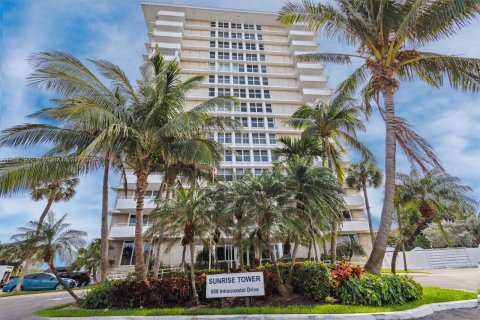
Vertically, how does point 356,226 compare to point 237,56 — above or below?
below

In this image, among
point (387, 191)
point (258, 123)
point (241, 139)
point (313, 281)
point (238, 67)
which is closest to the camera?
point (313, 281)

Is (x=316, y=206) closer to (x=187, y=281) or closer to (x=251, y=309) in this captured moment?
(x=251, y=309)

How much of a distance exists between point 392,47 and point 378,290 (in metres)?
9.81

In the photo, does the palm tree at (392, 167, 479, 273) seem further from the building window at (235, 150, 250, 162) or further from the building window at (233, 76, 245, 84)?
the building window at (233, 76, 245, 84)

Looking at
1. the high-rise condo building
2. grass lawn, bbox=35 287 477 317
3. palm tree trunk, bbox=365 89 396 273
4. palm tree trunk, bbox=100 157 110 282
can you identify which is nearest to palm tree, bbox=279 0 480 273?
palm tree trunk, bbox=365 89 396 273

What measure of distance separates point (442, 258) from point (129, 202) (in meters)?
33.3

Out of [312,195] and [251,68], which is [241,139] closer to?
[251,68]

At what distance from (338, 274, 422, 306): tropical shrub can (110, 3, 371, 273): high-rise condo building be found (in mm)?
20830

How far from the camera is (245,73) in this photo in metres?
42.4

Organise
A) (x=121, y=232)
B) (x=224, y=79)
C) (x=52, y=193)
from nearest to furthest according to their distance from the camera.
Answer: (x=52, y=193) → (x=121, y=232) → (x=224, y=79)

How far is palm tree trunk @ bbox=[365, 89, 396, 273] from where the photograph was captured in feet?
36.9

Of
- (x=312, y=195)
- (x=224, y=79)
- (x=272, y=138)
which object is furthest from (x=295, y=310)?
(x=224, y=79)

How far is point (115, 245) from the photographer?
29438mm

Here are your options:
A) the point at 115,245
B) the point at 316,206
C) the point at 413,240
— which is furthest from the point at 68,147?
the point at 413,240
